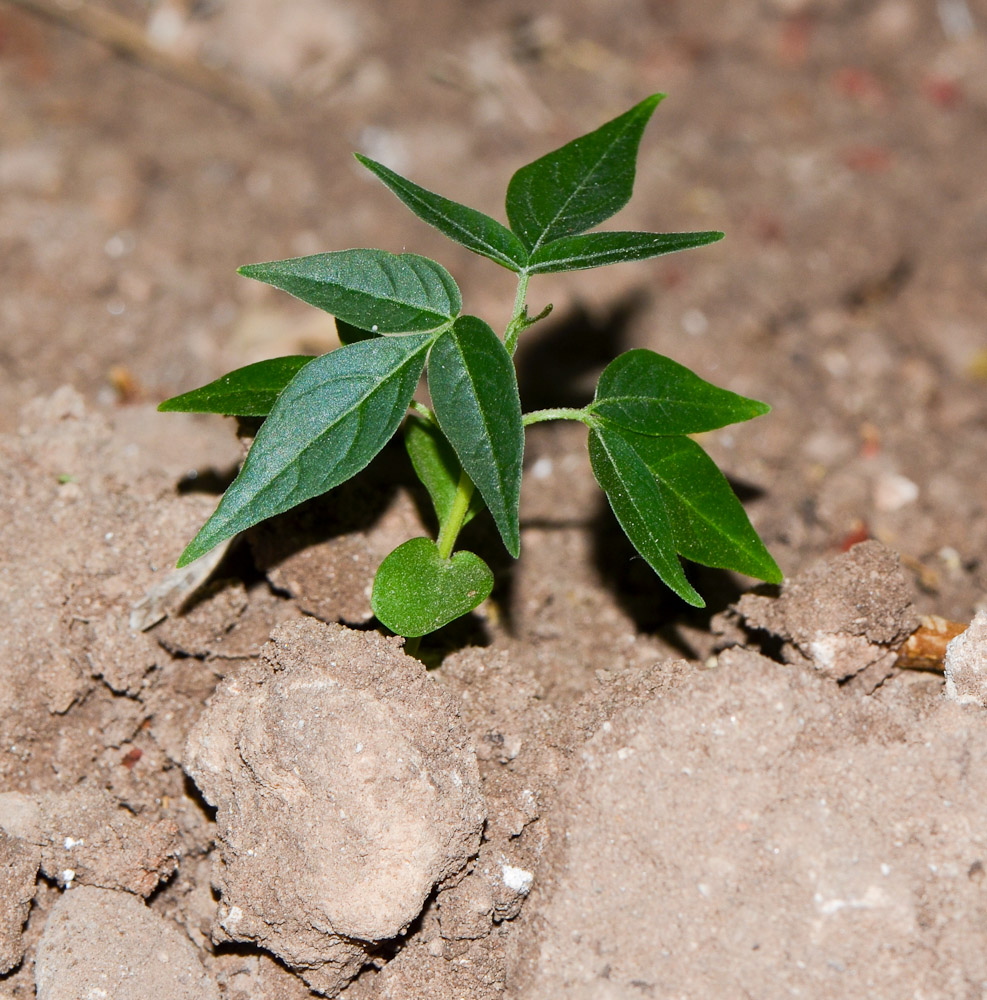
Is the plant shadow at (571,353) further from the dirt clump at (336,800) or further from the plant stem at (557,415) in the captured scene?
the dirt clump at (336,800)

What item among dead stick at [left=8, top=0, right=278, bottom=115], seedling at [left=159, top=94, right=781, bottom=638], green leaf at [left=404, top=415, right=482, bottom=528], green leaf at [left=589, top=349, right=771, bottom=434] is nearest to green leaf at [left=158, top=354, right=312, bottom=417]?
seedling at [left=159, top=94, right=781, bottom=638]


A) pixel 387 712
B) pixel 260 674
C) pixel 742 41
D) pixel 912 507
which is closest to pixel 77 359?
pixel 260 674

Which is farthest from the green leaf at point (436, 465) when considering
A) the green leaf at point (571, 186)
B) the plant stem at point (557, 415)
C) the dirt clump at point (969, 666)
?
the dirt clump at point (969, 666)

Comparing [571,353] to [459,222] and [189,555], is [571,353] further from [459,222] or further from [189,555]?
[189,555]

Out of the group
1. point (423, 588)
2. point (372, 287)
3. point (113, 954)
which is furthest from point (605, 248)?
point (113, 954)

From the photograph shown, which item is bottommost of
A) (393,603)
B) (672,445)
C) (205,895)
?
(205,895)

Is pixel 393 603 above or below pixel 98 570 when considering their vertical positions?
above

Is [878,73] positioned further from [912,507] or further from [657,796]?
[657,796]

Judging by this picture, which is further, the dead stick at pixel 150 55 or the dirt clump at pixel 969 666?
the dead stick at pixel 150 55
